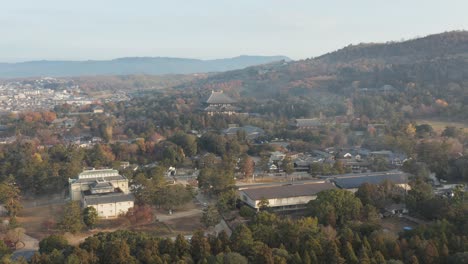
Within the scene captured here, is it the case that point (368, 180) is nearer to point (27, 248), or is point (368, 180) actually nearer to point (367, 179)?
point (367, 179)

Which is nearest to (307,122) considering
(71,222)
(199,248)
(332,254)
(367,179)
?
(367,179)

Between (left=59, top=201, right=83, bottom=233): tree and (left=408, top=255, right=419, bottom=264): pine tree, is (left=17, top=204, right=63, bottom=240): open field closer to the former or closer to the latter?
(left=59, top=201, right=83, bottom=233): tree

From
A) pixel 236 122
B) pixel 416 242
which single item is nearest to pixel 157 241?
pixel 416 242

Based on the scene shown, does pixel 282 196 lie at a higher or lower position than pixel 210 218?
higher

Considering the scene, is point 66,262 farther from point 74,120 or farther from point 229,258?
point 74,120

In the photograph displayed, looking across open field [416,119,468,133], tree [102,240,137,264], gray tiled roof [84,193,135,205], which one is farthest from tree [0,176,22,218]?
open field [416,119,468,133]

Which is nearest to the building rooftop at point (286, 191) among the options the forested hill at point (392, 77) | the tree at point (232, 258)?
the tree at point (232, 258)
